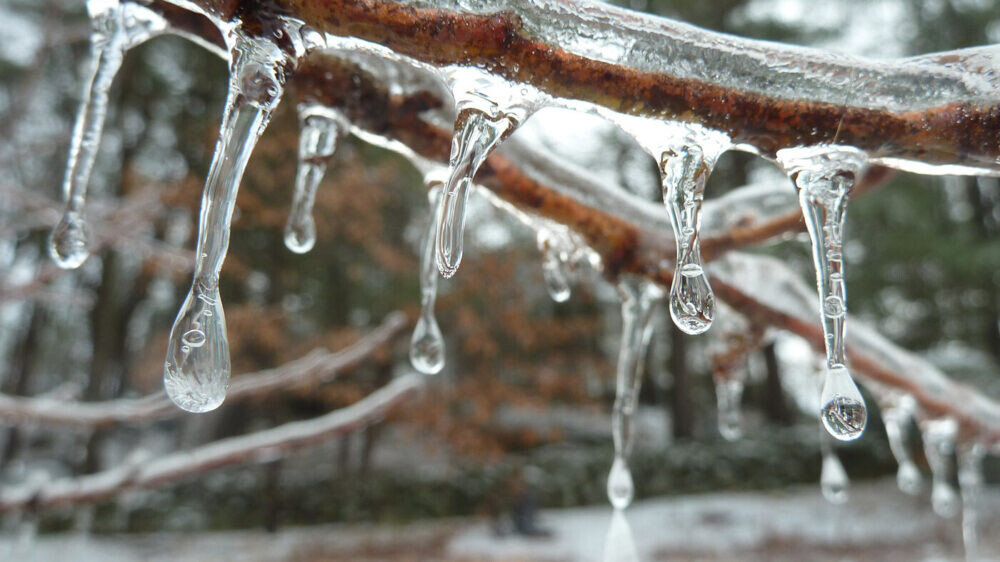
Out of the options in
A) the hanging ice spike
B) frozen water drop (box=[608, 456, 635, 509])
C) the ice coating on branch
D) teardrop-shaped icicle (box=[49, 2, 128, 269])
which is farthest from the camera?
frozen water drop (box=[608, 456, 635, 509])

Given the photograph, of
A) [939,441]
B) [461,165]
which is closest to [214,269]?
[461,165]

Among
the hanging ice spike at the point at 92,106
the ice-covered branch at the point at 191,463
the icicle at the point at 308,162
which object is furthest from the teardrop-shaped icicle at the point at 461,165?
the ice-covered branch at the point at 191,463

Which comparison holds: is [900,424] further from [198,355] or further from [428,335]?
[198,355]

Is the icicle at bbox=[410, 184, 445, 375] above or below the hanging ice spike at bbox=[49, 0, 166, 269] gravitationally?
below

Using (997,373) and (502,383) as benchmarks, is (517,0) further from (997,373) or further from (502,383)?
(997,373)

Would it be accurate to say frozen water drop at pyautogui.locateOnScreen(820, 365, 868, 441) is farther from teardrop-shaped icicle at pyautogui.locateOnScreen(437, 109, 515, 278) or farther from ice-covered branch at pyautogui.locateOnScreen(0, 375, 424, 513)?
ice-covered branch at pyautogui.locateOnScreen(0, 375, 424, 513)

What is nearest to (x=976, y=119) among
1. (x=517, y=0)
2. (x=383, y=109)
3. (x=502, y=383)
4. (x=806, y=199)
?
(x=806, y=199)

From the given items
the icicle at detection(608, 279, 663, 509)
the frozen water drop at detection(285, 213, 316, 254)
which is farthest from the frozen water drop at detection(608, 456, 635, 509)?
the frozen water drop at detection(285, 213, 316, 254)
